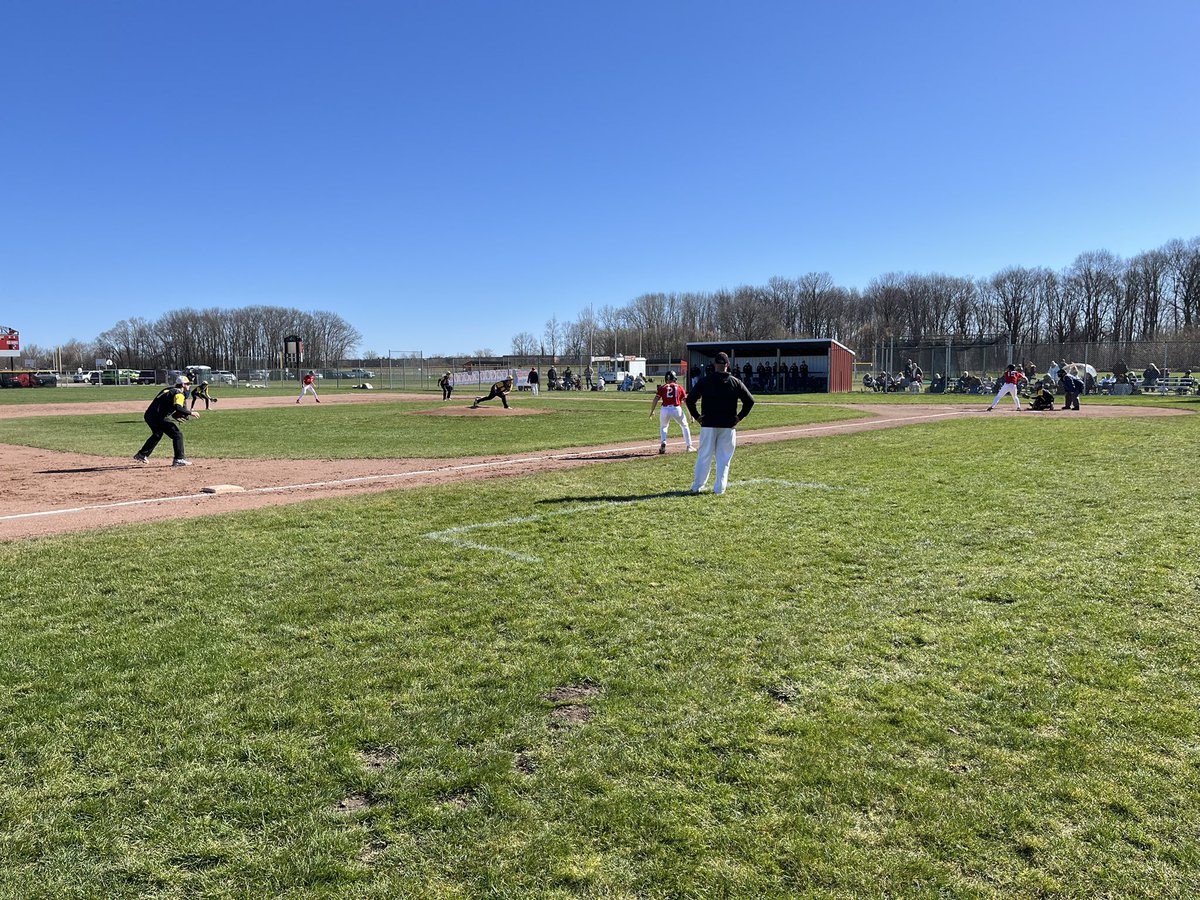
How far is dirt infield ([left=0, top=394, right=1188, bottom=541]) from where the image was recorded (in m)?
9.60

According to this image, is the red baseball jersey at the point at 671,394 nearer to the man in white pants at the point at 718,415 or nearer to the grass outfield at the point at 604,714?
the man in white pants at the point at 718,415

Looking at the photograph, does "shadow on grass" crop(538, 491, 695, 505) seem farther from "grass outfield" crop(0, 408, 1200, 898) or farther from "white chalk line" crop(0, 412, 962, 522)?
"white chalk line" crop(0, 412, 962, 522)

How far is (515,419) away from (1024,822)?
23.9 metres

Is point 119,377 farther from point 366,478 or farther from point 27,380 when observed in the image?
point 366,478

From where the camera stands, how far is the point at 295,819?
10.2ft

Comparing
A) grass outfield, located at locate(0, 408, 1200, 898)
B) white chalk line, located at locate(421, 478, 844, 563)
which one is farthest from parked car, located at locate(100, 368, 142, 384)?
white chalk line, located at locate(421, 478, 844, 563)

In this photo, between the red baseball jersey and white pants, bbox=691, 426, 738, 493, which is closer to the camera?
white pants, bbox=691, 426, 738, 493

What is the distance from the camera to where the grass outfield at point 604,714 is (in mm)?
2852

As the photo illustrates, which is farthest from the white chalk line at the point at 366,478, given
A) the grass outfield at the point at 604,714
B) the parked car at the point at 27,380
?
the parked car at the point at 27,380

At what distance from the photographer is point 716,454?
418 inches

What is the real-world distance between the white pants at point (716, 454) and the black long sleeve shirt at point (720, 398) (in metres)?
0.12

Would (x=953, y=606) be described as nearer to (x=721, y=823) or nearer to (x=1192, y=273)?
(x=721, y=823)

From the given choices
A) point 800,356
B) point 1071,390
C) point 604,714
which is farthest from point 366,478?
point 800,356

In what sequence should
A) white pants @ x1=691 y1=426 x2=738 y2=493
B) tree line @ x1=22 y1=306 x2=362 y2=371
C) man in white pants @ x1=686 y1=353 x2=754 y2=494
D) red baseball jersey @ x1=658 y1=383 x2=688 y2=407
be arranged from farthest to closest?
tree line @ x1=22 y1=306 x2=362 y2=371 → red baseball jersey @ x1=658 y1=383 x2=688 y2=407 → white pants @ x1=691 y1=426 x2=738 y2=493 → man in white pants @ x1=686 y1=353 x2=754 y2=494
